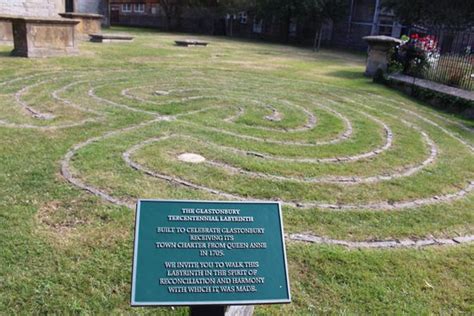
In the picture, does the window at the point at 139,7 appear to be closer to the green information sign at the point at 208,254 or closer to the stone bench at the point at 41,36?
the stone bench at the point at 41,36

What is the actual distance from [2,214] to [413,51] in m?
14.3

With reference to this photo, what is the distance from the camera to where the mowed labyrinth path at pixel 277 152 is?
16.6 ft

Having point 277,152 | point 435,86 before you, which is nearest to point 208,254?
point 277,152

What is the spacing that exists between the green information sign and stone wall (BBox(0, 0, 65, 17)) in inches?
799

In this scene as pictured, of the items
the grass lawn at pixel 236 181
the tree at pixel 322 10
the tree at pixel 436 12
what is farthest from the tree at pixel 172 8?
the grass lawn at pixel 236 181

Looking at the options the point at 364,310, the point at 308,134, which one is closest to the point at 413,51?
the point at 308,134

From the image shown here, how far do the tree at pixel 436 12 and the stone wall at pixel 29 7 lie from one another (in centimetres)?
2099

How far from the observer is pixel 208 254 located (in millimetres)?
2756

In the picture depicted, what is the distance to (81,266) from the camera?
370cm

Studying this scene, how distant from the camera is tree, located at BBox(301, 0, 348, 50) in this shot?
31.5 meters

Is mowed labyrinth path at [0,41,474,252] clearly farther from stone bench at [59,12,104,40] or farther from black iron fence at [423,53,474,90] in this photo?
stone bench at [59,12,104,40]

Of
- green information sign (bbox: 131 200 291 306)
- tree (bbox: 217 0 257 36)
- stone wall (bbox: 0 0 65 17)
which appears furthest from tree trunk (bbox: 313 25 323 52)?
green information sign (bbox: 131 200 291 306)

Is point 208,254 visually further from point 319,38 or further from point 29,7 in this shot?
point 319,38

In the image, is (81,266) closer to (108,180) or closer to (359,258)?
(108,180)
